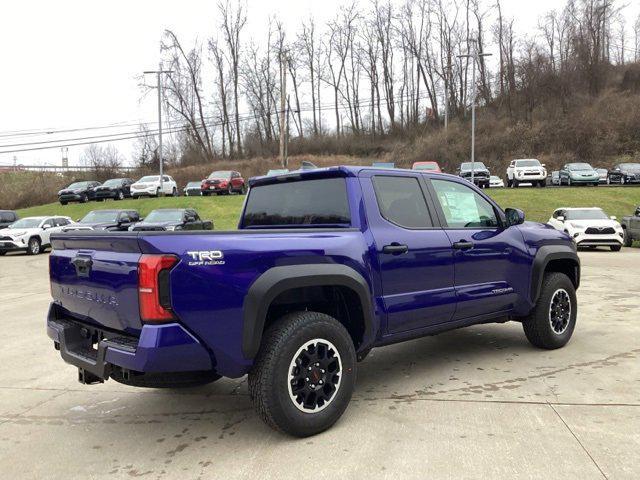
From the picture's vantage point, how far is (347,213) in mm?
4148

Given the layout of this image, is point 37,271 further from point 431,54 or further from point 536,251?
point 431,54

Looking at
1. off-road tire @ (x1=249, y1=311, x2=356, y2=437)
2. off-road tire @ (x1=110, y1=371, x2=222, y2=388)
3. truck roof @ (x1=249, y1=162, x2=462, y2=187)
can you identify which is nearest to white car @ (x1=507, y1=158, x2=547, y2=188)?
truck roof @ (x1=249, y1=162, x2=462, y2=187)

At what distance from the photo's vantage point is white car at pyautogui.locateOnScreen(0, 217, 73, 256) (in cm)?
2156

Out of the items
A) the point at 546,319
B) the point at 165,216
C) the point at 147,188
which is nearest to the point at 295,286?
the point at 546,319

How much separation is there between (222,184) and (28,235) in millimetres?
14299

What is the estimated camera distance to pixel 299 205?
14.8 feet

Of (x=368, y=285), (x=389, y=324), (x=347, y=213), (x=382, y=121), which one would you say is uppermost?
(x=382, y=121)

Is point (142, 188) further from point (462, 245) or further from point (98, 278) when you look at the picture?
point (98, 278)

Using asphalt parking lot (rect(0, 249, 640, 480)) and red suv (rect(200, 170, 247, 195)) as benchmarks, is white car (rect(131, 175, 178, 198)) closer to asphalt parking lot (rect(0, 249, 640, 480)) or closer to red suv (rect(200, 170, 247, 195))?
red suv (rect(200, 170, 247, 195))

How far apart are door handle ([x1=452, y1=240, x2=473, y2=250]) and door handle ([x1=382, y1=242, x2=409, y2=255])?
0.66m

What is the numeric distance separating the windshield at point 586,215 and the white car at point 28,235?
1966cm

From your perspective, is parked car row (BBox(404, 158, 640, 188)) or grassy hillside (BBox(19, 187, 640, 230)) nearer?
grassy hillside (BBox(19, 187, 640, 230))

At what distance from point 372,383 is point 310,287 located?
147cm

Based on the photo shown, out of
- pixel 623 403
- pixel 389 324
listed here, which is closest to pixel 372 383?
pixel 389 324
